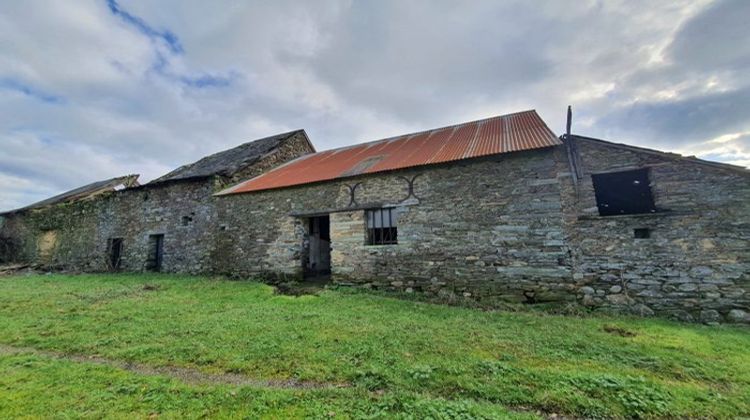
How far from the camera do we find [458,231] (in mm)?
7797

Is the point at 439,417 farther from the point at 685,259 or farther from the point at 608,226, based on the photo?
the point at 685,259

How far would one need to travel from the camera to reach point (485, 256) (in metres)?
7.46

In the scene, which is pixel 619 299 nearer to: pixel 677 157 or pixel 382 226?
pixel 677 157

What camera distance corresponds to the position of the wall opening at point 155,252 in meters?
13.4

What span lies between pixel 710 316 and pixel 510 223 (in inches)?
158

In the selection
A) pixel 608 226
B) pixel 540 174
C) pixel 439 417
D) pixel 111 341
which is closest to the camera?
pixel 439 417

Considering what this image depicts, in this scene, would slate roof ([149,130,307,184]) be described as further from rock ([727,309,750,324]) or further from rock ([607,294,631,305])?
rock ([727,309,750,324])

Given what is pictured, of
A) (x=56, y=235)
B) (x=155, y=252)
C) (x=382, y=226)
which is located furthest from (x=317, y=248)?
(x=56, y=235)

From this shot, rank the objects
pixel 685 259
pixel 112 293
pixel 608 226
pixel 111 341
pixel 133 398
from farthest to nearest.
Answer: pixel 112 293
pixel 608 226
pixel 685 259
pixel 111 341
pixel 133 398

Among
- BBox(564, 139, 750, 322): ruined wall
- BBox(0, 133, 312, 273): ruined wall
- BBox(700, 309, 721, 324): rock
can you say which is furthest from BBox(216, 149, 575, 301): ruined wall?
BBox(0, 133, 312, 273): ruined wall

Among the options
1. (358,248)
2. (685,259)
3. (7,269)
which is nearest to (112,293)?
(358,248)

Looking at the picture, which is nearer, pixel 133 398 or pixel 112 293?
pixel 133 398

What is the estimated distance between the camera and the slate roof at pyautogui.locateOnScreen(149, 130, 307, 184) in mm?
13887

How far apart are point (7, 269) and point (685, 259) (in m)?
25.5
